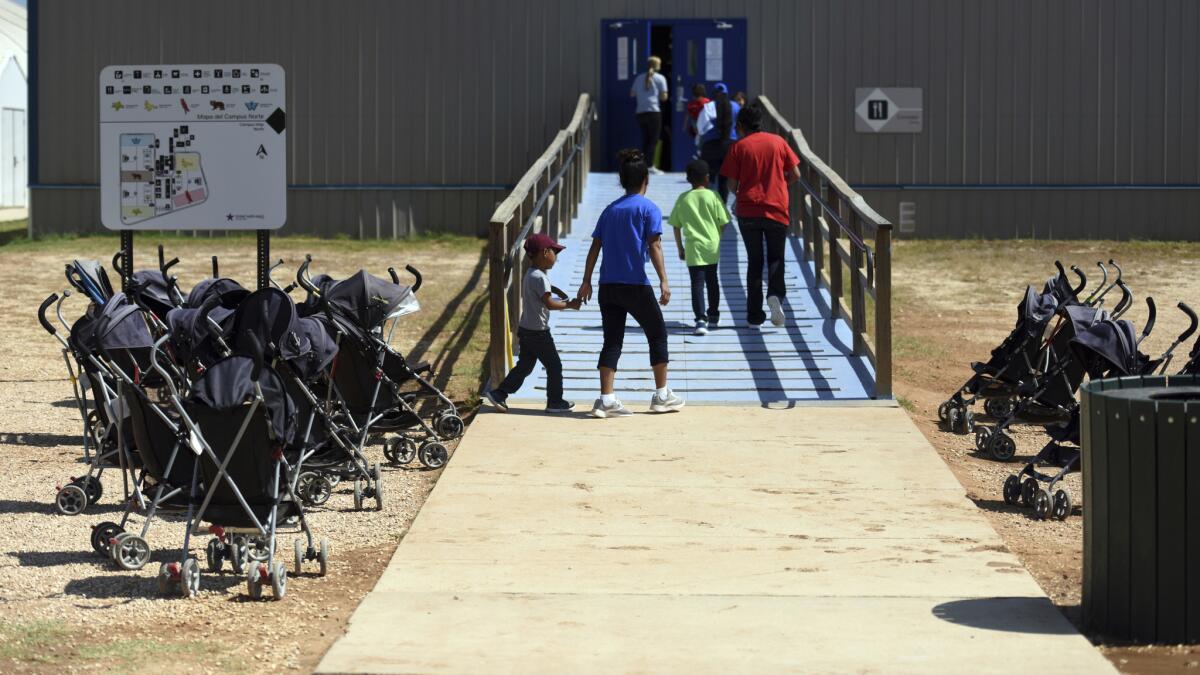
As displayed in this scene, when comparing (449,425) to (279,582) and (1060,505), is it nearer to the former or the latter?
(279,582)

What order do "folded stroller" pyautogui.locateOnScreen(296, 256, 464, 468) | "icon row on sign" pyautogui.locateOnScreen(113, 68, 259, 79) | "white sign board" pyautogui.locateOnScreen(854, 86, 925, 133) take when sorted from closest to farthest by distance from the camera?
"folded stroller" pyautogui.locateOnScreen(296, 256, 464, 468)
"icon row on sign" pyautogui.locateOnScreen(113, 68, 259, 79)
"white sign board" pyautogui.locateOnScreen(854, 86, 925, 133)

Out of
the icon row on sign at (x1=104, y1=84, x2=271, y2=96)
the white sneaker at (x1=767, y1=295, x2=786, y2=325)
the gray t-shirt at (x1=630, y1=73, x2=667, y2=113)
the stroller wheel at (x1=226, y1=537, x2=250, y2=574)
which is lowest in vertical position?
the stroller wheel at (x1=226, y1=537, x2=250, y2=574)

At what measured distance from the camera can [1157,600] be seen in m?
Result: 6.24

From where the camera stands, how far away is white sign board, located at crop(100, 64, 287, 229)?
1117 cm

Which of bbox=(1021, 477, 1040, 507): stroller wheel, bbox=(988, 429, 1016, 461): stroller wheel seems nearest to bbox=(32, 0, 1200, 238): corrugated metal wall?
bbox=(988, 429, 1016, 461): stroller wheel

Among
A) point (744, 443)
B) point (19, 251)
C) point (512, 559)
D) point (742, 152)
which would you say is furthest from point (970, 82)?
point (512, 559)

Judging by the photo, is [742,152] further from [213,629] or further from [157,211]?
[213,629]

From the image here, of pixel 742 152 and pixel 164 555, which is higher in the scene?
pixel 742 152

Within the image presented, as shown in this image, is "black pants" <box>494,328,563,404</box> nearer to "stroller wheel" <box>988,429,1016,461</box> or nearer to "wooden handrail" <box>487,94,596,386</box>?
"wooden handrail" <box>487,94,596,386</box>

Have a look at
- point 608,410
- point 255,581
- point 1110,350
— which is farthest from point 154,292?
point 1110,350

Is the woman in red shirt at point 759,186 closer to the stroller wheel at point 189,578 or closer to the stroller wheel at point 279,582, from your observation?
the stroller wheel at point 279,582

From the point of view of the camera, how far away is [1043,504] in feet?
28.1

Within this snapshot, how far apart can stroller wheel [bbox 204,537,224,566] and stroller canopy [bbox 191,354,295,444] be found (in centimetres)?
52

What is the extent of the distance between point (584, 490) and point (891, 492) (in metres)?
1.56
